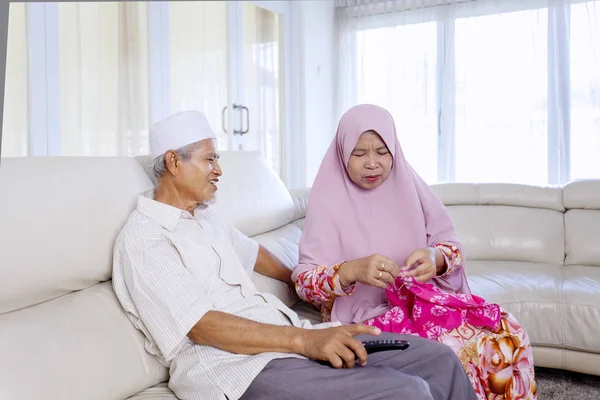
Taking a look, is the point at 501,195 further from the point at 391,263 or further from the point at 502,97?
the point at 502,97

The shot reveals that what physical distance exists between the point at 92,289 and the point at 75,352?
0.20 metres

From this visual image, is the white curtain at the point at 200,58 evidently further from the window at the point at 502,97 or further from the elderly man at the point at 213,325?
the elderly man at the point at 213,325

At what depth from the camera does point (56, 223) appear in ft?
4.12

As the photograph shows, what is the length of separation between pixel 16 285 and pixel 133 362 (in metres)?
0.33

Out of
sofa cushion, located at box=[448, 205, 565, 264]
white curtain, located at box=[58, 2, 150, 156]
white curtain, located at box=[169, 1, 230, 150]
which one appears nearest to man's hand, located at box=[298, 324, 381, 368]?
sofa cushion, located at box=[448, 205, 565, 264]

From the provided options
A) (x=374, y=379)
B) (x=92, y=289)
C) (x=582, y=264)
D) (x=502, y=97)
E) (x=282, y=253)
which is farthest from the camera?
(x=502, y=97)

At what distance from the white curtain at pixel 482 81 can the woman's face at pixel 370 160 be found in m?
3.17

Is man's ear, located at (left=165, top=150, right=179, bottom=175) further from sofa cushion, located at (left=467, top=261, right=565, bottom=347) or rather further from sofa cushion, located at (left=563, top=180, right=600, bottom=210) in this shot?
sofa cushion, located at (left=563, top=180, right=600, bottom=210)

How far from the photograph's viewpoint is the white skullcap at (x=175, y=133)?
1.49 m

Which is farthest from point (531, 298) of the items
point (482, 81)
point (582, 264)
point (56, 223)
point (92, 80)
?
point (482, 81)

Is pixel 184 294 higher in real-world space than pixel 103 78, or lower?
lower

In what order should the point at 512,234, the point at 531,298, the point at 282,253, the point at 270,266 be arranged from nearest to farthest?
the point at 270,266, the point at 282,253, the point at 531,298, the point at 512,234

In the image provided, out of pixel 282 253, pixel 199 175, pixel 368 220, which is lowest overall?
pixel 282 253

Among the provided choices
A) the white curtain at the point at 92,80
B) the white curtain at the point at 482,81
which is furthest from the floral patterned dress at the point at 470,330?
the white curtain at the point at 482,81
